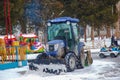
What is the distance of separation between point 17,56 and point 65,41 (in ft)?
10.1

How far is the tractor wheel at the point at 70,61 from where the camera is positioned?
16094 mm

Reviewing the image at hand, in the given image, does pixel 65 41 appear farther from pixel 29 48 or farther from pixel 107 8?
pixel 107 8

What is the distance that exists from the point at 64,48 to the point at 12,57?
10.4ft

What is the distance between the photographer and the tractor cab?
1720 cm

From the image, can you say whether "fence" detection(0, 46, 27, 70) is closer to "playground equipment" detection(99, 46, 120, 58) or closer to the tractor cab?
the tractor cab

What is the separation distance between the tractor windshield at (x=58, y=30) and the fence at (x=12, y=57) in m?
2.01

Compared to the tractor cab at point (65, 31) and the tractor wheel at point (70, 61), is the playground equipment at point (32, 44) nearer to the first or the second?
the tractor cab at point (65, 31)

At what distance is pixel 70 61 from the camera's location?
1641cm

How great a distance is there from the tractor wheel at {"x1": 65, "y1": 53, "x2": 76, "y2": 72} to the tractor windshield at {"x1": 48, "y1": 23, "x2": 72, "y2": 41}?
1.07 meters

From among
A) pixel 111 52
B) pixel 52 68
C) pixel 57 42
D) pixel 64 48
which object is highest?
pixel 57 42

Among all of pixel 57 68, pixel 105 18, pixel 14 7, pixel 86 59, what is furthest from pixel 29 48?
pixel 57 68

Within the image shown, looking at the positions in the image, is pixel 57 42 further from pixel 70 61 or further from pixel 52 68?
pixel 52 68

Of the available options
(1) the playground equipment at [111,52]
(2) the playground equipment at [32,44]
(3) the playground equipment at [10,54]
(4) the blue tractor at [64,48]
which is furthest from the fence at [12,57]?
(2) the playground equipment at [32,44]

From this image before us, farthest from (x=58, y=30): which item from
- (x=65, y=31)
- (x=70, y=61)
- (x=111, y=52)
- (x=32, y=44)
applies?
(x=32, y=44)
